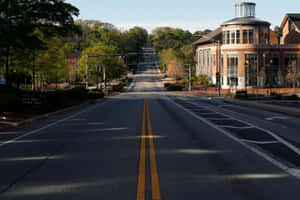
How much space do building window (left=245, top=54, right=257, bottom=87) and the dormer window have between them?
10.4 m

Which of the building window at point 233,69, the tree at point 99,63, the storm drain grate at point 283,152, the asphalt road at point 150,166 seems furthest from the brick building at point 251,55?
the storm drain grate at point 283,152

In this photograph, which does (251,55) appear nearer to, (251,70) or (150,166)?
(251,70)

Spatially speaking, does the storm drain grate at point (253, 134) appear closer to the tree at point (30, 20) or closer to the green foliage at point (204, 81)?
the tree at point (30, 20)

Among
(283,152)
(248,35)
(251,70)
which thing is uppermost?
(248,35)

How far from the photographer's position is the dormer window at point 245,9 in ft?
254

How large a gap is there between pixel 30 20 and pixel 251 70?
57.8m

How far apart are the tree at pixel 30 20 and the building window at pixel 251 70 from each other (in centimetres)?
5405

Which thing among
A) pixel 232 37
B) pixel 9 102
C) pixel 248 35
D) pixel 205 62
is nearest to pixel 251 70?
pixel 248 35

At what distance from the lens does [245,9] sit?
7756 cm

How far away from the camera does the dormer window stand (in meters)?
77.4

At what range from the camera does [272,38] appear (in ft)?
336

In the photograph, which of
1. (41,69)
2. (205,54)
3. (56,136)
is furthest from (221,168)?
(205,54)

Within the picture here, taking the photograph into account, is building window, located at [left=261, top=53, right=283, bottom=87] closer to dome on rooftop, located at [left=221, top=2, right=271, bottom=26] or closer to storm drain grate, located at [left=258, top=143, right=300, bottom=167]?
dome on rooftop, located at [left=221, top=2, right=271, bottom=26]

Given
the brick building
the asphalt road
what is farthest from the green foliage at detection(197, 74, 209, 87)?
the asphalt road
